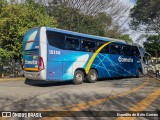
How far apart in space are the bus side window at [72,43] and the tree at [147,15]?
1547 centimetres

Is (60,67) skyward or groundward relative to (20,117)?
skyward

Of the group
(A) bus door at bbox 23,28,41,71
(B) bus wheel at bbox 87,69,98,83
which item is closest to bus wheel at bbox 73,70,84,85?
(B) bus wheel at bbox 87,69,98,83

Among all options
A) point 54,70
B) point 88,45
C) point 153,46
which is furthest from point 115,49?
point 153,46

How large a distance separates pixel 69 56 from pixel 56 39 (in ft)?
4.62

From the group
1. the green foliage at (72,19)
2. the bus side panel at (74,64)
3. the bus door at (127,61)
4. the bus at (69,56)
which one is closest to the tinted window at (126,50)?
the bus door at (127,61)

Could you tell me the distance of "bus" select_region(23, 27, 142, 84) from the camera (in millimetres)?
14117

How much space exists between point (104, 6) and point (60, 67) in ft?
70.4

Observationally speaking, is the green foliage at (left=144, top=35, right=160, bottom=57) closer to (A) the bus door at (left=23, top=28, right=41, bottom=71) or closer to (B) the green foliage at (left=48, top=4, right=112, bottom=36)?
(B) the green foliage at (left=48, top=4, right=112, bottom=36)

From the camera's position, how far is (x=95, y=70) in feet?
58.4

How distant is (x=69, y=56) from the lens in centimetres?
1538

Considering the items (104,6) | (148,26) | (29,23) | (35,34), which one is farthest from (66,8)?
(35,34)

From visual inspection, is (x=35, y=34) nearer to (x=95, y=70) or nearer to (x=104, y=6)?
(x=95, y=70)

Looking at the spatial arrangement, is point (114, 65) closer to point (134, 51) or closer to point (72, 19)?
point (134, 51)

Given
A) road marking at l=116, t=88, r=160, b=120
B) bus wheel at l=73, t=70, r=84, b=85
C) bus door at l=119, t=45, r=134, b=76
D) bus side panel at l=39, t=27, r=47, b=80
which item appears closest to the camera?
road marking at l=116, t=88, r=160, b=120
